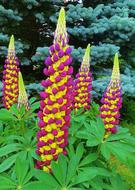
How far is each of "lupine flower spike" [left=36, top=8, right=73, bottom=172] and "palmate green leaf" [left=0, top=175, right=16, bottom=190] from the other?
0.18 metres

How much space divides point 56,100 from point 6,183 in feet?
1.42

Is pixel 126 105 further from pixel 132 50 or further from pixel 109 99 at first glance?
pixel 109 99

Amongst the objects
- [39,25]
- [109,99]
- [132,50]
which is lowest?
[109,99]

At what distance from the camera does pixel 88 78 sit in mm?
2689

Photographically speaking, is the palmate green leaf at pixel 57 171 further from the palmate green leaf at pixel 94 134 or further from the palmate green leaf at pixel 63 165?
the palmate green leaf at pixel 94 134

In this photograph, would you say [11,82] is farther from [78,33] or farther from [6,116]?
[78,33]

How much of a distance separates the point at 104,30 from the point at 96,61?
0.44 metres

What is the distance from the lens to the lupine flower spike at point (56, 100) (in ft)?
5.61

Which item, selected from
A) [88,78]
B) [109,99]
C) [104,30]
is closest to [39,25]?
[104,30]

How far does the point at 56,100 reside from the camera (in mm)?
1729

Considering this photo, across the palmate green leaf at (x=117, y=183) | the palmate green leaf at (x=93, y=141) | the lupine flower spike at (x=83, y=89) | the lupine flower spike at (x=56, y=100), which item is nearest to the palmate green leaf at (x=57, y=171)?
the lupine flower spike at (x=56, y=100)

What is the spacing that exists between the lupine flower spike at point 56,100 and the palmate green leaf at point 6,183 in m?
0.18

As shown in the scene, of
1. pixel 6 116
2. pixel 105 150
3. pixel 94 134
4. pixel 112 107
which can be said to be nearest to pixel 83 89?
pixel 112 107

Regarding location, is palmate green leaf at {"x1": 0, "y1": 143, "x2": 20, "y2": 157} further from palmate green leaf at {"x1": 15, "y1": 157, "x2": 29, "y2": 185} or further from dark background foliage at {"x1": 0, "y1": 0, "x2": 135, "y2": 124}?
dark background foliage at {"x1": 0, "y1": 0, "x2": 135, "y2": 124}
